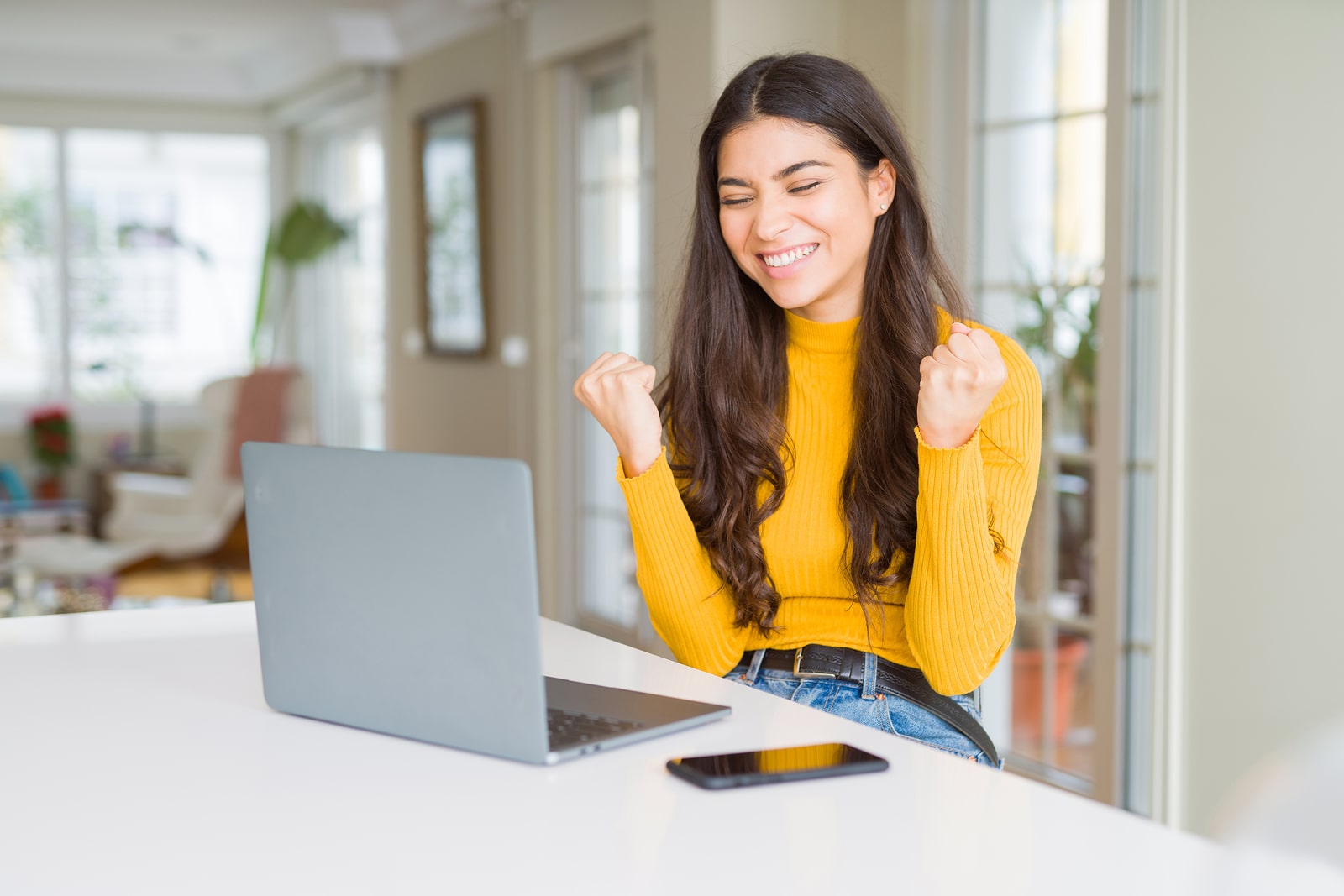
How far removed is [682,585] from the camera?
1504 mm

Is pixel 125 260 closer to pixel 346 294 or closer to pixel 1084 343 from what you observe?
pixel 346 294

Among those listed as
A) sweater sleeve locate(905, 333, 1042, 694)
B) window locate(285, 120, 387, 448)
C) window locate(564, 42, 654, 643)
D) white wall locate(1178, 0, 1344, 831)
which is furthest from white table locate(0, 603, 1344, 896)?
window locate(285, 120, 387, 448)

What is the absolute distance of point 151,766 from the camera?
953mm

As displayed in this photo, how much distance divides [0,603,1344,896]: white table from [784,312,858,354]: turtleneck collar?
2.01ft

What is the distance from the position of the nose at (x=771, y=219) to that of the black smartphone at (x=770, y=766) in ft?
2.36

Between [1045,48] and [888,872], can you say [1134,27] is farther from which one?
[888,872]

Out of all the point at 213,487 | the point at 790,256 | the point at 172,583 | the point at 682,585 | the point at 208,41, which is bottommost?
the point at 172,583

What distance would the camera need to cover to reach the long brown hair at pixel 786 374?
1471mm

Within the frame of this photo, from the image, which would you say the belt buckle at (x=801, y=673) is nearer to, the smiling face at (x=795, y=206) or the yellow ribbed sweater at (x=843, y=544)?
the yellow ribbed sweater at (x=843, y=544)

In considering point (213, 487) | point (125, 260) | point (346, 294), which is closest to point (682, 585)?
point (213, 487)

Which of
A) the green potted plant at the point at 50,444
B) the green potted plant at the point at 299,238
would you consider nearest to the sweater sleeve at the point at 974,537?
the green potted plant at the point at 299,238

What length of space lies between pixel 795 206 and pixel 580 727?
73 centimetres

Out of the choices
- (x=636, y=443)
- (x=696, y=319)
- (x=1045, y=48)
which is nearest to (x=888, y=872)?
(x=636, y=443)

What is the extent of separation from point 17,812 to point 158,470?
6.65 m
